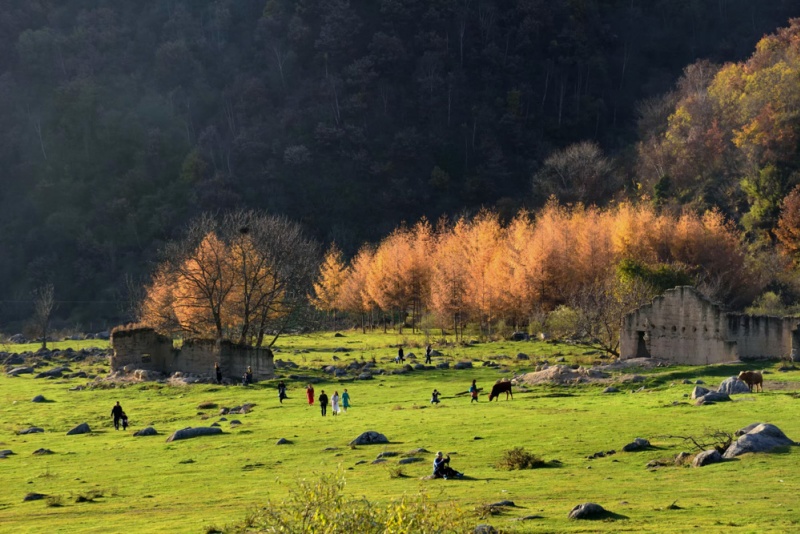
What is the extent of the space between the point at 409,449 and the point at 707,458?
10.1 metres

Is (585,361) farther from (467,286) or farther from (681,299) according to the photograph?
(467,286)

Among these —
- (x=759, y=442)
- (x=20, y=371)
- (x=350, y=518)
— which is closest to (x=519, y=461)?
(x=759, y=442)

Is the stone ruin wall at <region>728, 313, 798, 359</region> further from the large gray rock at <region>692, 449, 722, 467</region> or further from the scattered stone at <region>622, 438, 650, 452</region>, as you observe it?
the large gray rock at <region>692, 449, 722, 467</region>

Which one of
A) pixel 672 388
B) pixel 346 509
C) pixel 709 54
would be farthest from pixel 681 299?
pixel 709 54

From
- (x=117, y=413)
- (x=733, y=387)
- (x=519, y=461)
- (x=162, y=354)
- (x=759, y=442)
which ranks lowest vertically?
(x=519, y=461)

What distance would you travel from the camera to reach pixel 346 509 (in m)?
17.6

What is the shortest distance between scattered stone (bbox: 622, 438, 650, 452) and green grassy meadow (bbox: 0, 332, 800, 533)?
0.42m

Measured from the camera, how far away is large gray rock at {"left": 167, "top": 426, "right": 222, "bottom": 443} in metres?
43.2

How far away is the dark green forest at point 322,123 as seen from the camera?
555ft

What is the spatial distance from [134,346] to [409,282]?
46036 millimetres

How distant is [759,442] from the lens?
30.3 m

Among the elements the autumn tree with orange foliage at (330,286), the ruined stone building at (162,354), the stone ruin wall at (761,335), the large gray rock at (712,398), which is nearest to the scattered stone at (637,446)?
the large gray rock at (712,398)

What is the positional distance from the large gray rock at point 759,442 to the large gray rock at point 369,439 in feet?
40.5

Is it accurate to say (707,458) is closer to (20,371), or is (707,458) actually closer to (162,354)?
(162,354)
